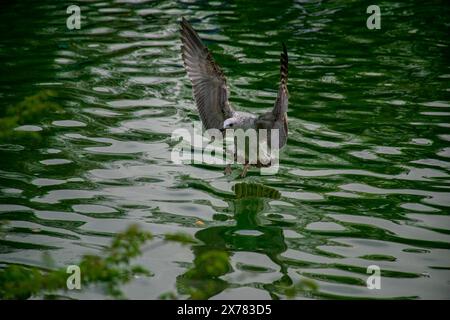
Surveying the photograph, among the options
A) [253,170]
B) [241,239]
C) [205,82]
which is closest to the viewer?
[241,239]

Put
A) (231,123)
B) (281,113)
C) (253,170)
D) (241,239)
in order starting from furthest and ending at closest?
(253,170) → (231,123) → (281,113) → (241,239)

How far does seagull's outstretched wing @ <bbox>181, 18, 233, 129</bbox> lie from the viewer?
315 inches

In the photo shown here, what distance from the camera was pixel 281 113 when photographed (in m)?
7.13

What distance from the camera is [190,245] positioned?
6.75m

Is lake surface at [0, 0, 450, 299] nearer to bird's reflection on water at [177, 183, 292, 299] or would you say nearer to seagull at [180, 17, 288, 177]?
bird's reflection on water at [177, 183, 292, 299]

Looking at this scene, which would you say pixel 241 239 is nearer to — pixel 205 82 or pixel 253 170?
pixel 253 170

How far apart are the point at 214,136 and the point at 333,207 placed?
6.20 feet

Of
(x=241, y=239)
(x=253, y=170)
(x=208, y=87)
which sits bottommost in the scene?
(x=241, y=239)

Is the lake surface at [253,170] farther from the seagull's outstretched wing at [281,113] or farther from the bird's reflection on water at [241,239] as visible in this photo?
the seagull's outstretched wing at [281,113]


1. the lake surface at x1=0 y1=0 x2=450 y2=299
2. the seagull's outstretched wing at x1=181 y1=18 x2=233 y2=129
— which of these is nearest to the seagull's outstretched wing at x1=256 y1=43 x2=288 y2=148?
the seagull's outstretched wing at x1=181 y1=18 x2=233 y2=129

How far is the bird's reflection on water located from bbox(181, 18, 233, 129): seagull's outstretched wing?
0.85 meters

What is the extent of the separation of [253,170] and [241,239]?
169cm

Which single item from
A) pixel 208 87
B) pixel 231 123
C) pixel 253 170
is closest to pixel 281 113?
pixel 231 123
